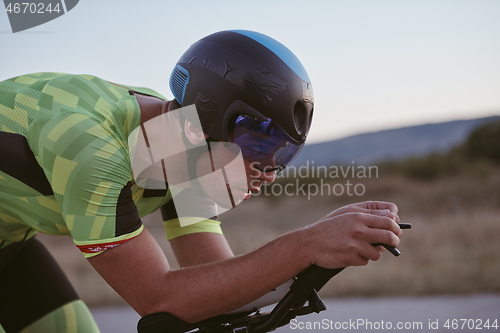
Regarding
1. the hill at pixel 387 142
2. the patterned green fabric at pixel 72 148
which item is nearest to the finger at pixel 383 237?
the patterned green fabric at pixel 72 148

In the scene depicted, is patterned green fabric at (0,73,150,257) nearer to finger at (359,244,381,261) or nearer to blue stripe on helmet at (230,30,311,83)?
blue stripe on helmet at (230,30,311,83)

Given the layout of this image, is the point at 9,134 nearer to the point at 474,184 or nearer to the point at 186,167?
the point at 186,167

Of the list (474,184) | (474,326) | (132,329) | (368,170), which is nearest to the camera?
(474,326)

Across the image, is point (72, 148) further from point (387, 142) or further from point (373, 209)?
point (387, 142)

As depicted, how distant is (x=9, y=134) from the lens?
5.69ft

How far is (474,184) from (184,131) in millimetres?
15893

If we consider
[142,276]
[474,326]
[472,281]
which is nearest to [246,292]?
[142,276]

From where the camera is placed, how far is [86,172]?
1546mm

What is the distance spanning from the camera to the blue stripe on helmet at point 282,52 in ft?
5.92

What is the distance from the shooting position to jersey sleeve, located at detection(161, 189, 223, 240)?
94.3 inches

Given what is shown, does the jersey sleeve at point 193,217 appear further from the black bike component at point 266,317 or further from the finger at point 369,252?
the finger at point 369,252

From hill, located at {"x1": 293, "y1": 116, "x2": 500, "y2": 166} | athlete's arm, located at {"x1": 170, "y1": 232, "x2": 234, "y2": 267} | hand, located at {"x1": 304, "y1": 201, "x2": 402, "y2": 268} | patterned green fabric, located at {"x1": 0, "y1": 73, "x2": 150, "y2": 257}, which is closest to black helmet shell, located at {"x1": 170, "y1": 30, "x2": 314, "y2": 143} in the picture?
patterned green fabric, located at {"x1": 0, "y1": 73, "x2": 150, "y2": 257}

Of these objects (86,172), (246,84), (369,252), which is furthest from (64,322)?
(369,252)

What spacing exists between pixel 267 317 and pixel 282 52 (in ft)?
3.27
